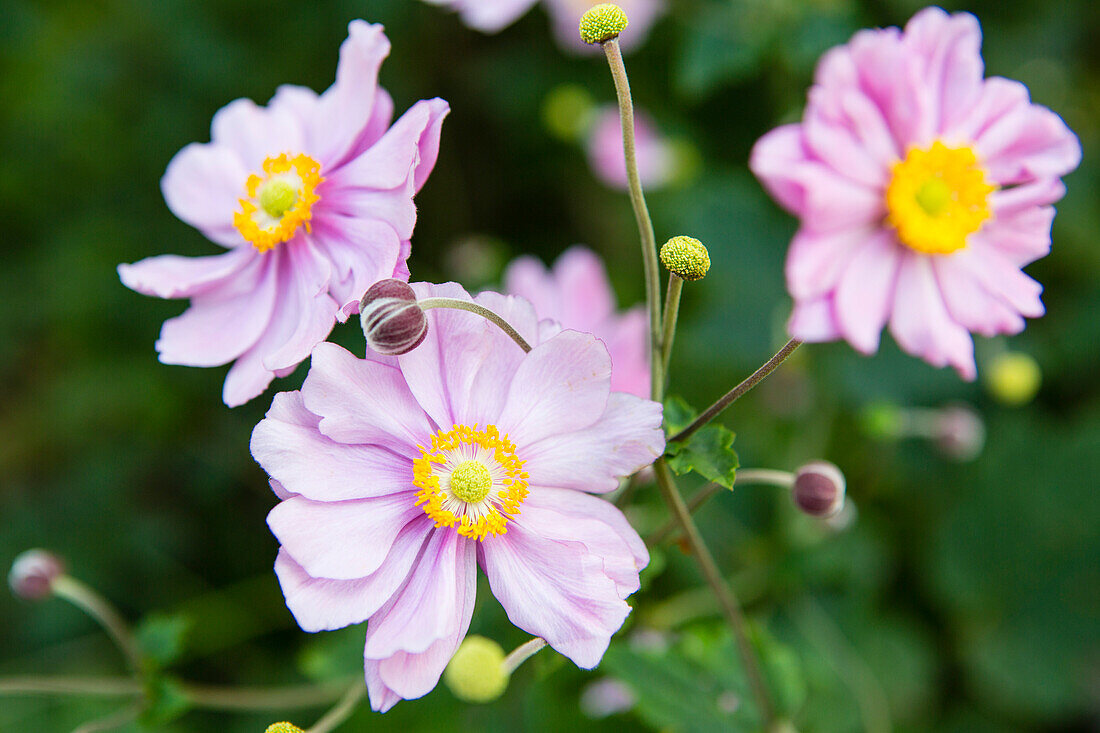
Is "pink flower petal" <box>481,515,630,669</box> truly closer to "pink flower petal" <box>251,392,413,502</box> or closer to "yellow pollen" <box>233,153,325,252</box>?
"pink flower petal" <box>251,392,413,502</box>

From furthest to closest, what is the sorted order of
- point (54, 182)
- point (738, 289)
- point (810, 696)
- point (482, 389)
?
point (54, 182)
point (738, 289)
point (810, 696)
point (482, 389)

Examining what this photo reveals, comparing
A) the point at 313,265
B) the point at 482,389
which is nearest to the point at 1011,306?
the point at 482,389

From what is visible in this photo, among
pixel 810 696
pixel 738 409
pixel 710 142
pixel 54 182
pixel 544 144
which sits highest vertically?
pixel 54 182

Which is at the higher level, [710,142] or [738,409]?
[710,142]

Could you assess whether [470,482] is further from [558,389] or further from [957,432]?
[957,432]

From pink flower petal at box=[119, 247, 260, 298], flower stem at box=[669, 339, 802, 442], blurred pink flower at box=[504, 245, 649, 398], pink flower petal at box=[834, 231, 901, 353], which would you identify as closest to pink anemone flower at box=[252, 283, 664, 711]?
flower stem at box=[669, 339, 802, 442]

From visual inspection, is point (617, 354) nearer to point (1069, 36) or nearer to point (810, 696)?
point (810, 696)

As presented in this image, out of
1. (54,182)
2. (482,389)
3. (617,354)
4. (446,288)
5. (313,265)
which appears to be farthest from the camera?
(54,182)
